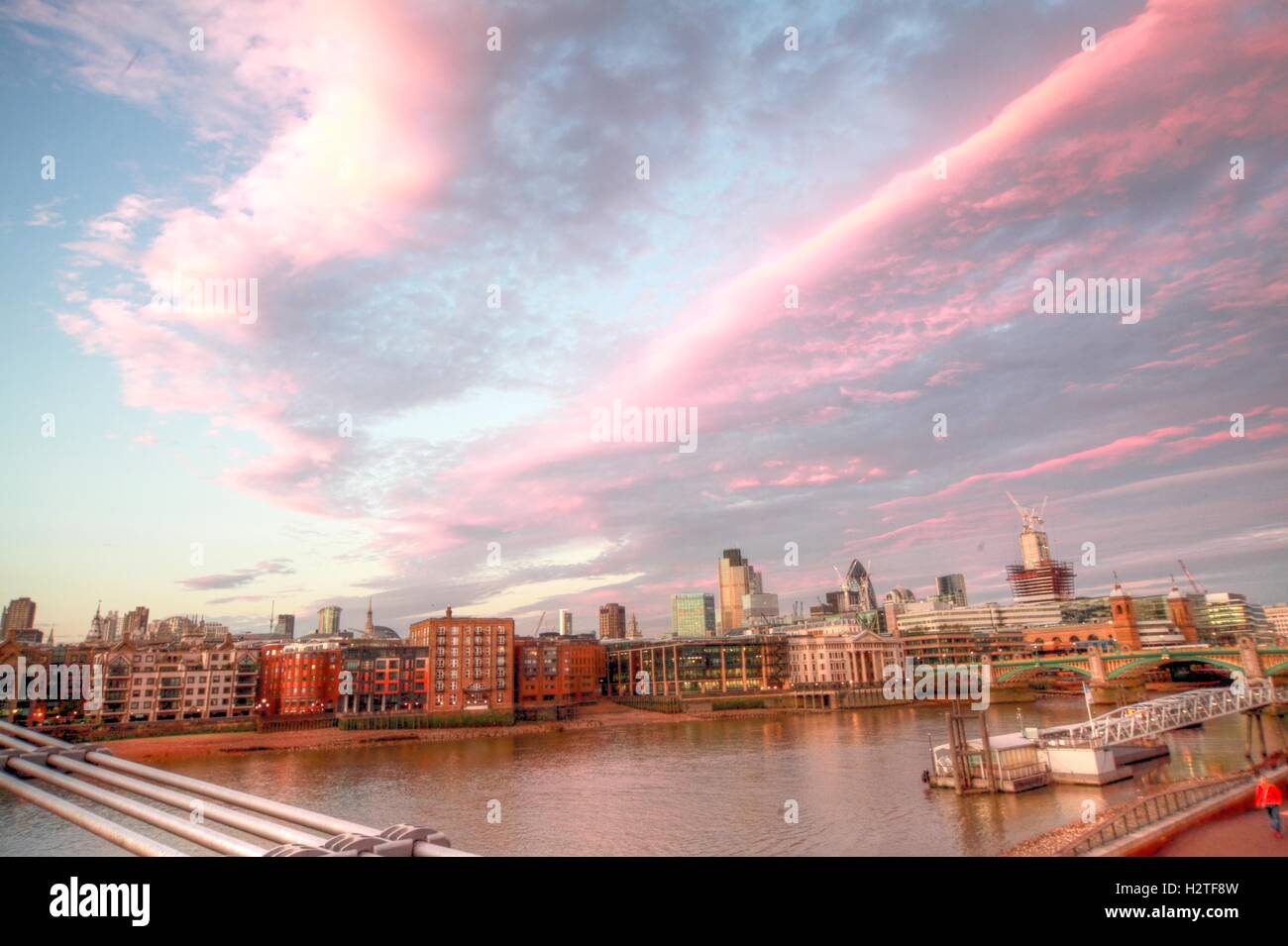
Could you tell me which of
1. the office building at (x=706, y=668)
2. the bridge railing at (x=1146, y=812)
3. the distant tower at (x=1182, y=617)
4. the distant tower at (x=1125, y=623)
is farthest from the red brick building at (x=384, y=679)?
the distant tower at (x=1182, y=617)

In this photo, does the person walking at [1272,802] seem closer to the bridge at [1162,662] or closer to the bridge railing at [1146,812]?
the bridge railing at [1146,812]

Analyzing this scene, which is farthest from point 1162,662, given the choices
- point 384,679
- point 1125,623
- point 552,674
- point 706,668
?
point 384,679

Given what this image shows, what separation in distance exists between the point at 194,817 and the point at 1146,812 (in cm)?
2619

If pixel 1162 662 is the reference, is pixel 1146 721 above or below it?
above

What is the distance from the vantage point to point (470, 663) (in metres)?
102

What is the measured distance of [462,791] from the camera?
4619 centimetres

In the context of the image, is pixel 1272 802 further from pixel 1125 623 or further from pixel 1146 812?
pixel 1125 623

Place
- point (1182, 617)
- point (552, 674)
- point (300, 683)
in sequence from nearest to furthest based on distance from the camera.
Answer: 1. point (300, 683)
2. point (552, 674)
3. point (1182, 617)

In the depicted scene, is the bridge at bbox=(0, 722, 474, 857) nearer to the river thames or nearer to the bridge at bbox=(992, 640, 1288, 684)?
the river thames

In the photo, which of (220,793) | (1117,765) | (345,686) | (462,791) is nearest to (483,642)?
(345,686)

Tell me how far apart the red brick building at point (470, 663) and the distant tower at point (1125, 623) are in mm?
112731

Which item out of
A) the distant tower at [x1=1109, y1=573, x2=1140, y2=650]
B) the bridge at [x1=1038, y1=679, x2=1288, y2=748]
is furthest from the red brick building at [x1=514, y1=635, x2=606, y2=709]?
the distant tower at [x1=1109, y1=573, x2=1140, y2=650]

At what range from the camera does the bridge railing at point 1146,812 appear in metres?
20.2
